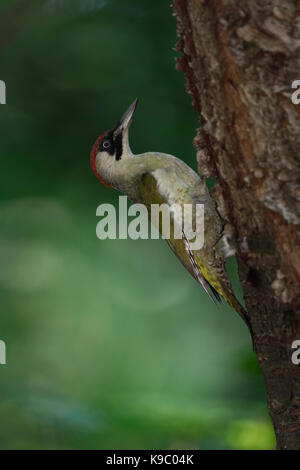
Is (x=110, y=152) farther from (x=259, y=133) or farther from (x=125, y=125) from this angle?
(x=259, y=133)

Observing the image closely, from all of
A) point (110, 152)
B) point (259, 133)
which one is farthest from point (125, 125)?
point (259, 133)

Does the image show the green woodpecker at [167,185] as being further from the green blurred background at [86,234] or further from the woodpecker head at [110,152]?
the green blurred background at [86,234]

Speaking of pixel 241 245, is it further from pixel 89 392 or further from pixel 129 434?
pixel 89 392

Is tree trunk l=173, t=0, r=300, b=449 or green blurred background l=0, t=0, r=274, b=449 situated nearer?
tree trunk l=173, t=0, r=300, b=449

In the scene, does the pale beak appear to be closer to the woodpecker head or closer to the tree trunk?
the woodpecker head

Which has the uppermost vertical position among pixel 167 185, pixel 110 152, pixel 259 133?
pixel 110 152

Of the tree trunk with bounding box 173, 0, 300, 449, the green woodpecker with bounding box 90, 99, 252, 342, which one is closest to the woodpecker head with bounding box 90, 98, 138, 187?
the green woodpecker with bounding box 90, 99, 252, 342
